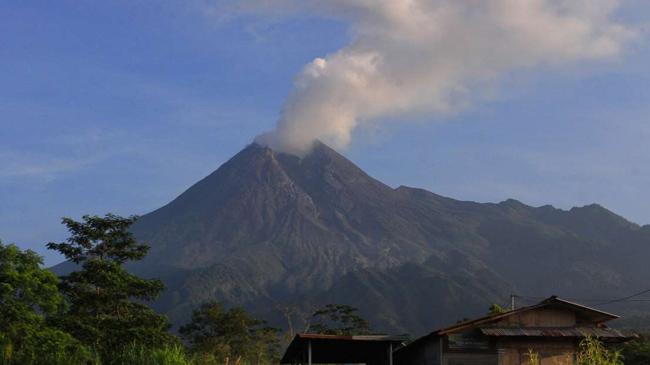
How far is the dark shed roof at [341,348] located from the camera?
26.8 metres

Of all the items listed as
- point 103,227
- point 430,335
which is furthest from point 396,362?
point 103,227

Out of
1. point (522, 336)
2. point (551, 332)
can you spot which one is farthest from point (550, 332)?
point (522, 336)

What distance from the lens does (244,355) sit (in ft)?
199

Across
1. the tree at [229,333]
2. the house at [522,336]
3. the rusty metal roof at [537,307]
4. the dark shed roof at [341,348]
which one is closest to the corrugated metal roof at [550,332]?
the house at [522,336]

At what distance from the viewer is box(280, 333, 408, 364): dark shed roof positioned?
26.8 metres

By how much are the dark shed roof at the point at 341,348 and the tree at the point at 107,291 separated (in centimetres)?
808

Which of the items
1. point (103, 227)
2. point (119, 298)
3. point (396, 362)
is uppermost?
point (103, 227)

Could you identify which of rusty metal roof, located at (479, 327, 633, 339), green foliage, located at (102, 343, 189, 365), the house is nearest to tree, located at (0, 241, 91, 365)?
green foliage, located at (102, 343, 189, 365)

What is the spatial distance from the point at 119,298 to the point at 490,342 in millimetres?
18659

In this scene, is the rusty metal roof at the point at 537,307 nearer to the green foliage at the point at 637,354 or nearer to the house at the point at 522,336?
the house at the point at 522,336

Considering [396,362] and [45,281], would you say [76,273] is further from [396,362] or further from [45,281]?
[396,362]

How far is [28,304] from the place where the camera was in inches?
1492

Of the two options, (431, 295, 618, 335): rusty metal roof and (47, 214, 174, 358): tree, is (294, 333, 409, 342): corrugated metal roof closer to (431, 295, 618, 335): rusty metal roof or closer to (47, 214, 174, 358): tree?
(431, 295, 618, 335): rusty metal roof

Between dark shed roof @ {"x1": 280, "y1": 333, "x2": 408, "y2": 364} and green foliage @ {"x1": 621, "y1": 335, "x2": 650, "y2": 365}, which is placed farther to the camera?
green foliage @ {"x1": 621, "y1": 335, "x2": 650, "y2": 365}
